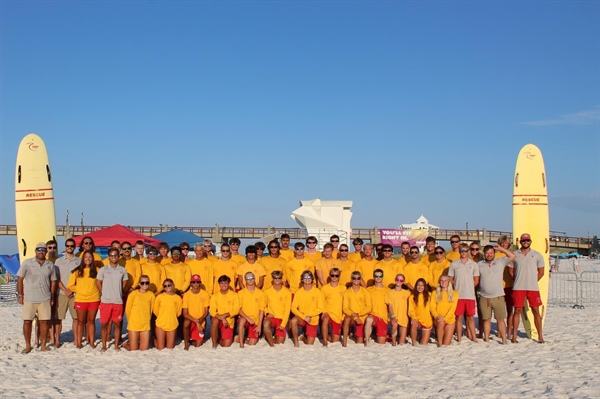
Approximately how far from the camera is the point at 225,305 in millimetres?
7926

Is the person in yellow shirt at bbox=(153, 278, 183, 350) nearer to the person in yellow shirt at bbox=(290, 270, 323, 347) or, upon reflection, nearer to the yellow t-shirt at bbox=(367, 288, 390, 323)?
the person in yellow shirt at bbox=(290, 270, 323, 347)

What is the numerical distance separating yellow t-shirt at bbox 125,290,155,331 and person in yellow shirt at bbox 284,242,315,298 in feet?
6.57

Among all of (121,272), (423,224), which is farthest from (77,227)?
(121,272)

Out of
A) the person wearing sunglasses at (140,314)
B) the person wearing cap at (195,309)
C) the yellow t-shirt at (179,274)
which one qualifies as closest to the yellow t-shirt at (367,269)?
the person wearing cap at (195,309)

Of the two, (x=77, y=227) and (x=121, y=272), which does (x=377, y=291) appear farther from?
(x=77, y=227)

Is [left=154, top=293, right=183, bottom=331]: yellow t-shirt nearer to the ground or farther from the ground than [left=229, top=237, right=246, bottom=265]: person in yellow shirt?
nearer to the ground

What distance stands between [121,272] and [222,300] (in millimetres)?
1390

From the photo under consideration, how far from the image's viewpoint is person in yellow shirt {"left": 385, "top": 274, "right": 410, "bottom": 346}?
7.99 metres

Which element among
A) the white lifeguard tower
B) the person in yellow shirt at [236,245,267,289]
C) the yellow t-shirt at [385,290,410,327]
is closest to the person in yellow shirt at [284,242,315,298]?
the person in yellow shirt at [236,245,267,289]

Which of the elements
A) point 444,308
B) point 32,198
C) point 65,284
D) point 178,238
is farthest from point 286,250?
point 178,238

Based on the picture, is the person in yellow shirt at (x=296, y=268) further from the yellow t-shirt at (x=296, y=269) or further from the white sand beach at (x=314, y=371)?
the white sand beach at (x=314, y=371)

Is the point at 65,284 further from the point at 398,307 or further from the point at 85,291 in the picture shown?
the point at 398,307

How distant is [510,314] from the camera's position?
27.3 feet

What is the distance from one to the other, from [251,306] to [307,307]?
30.2 inches
